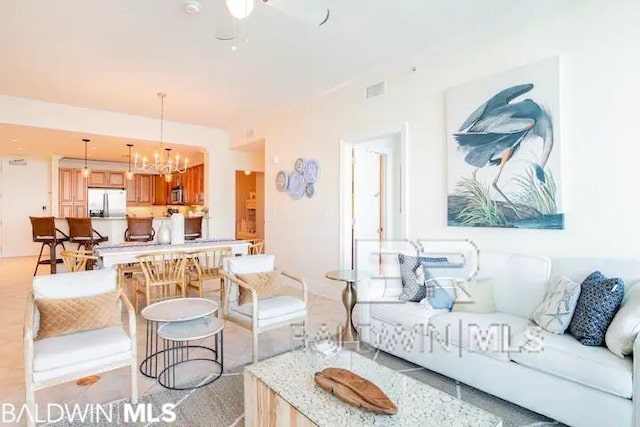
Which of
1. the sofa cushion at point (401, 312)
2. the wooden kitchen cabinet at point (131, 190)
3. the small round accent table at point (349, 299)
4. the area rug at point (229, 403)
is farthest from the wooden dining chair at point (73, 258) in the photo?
the wooden kitchen cabinet at point (131, 190)

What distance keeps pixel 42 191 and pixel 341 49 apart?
901 centimetres

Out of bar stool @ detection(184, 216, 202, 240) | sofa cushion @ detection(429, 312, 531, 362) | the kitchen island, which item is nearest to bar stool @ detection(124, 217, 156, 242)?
the kitchen island

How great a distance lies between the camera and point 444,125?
3.50 meters

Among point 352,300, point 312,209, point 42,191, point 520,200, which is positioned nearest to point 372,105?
point 312,209

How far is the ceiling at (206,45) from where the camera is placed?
113 inches

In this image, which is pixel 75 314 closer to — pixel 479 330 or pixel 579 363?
pixel 479 330

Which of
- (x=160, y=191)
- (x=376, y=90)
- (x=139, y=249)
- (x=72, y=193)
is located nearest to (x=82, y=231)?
(x=139, y=249)

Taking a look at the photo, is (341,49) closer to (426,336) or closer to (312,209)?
(312,209)

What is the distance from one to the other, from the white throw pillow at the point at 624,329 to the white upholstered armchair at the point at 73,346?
2738mm

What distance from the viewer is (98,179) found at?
30.2 ft

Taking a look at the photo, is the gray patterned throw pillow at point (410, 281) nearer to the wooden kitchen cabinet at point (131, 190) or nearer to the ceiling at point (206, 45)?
the ceiling at point (206, 45)

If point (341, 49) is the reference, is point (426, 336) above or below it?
below

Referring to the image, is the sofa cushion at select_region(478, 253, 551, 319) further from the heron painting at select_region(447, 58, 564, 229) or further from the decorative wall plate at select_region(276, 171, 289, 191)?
the decorative wall plate at select_region(276, 171, 289, 191)

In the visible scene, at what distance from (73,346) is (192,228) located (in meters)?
4.15
